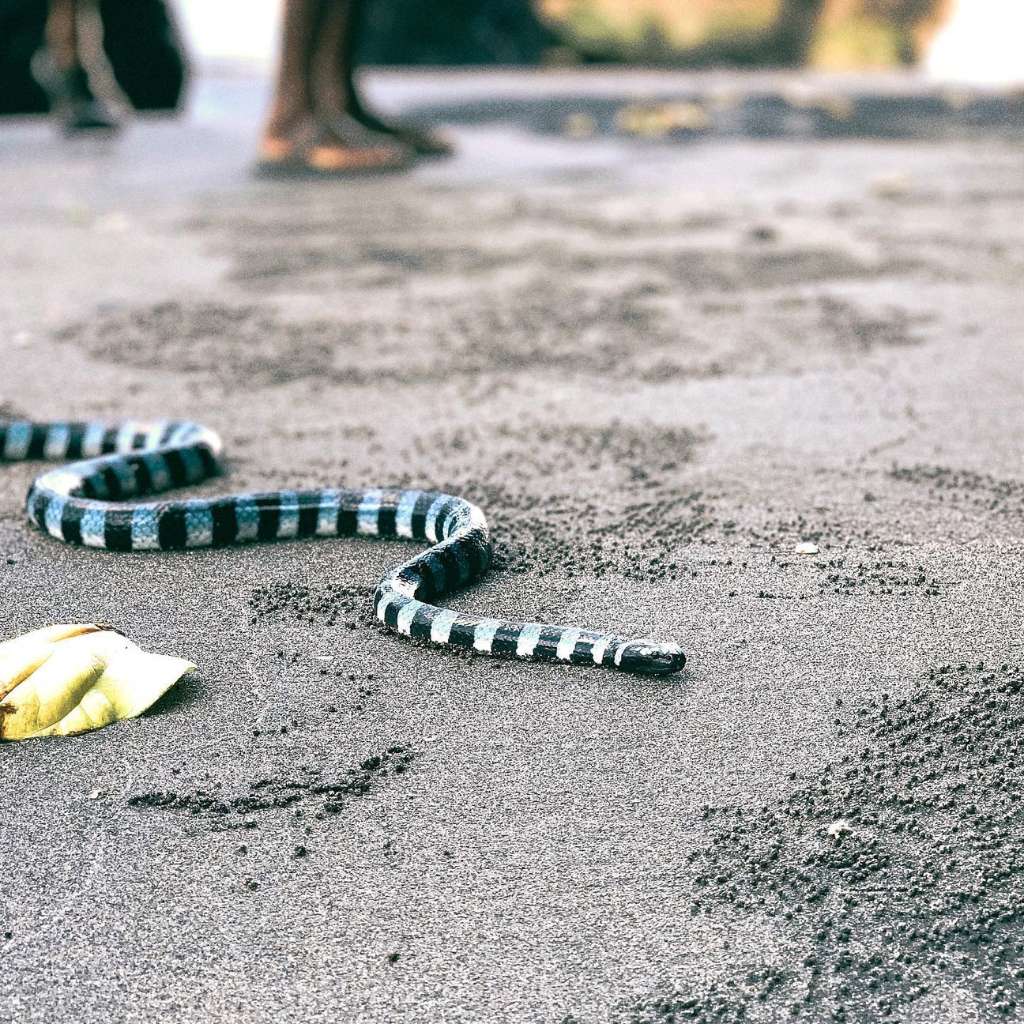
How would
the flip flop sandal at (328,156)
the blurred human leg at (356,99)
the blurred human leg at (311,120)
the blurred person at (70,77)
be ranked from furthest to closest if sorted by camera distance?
the blurred person at (70,77) < the flip flop sandal at (328,156) < the blurred human leg at (356,99) < the blurred human leg at (311,120)

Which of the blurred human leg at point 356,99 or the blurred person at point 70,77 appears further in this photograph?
the blurred person at point 70,77

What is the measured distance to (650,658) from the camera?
13.1ft

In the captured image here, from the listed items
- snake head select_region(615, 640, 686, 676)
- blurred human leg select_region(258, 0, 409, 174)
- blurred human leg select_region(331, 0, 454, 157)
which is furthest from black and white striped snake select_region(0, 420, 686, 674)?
blurred human leg select_region(331, 0, 454, 157)

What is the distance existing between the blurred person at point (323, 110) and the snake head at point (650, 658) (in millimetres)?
11114

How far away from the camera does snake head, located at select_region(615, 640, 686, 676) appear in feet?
13.0

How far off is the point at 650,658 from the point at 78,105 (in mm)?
15661

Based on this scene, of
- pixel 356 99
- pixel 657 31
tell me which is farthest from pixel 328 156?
pixel 657 31

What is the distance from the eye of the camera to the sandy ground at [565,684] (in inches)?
115

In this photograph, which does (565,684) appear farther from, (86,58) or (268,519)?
(86,58)

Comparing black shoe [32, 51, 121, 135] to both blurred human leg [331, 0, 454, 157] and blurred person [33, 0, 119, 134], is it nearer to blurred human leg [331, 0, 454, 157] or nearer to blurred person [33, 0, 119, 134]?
blurred person [33, 0, 119, 134]

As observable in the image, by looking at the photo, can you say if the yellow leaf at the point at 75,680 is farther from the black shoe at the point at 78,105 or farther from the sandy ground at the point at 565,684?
the black shoe at the point at 78,105

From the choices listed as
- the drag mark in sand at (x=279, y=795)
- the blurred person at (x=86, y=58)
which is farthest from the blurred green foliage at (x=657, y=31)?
the drag mark in sand at (x=279, y=795)

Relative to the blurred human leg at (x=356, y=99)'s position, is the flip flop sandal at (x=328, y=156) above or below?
below

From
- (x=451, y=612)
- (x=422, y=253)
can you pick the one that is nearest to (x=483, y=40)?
(x=422, y=253)
